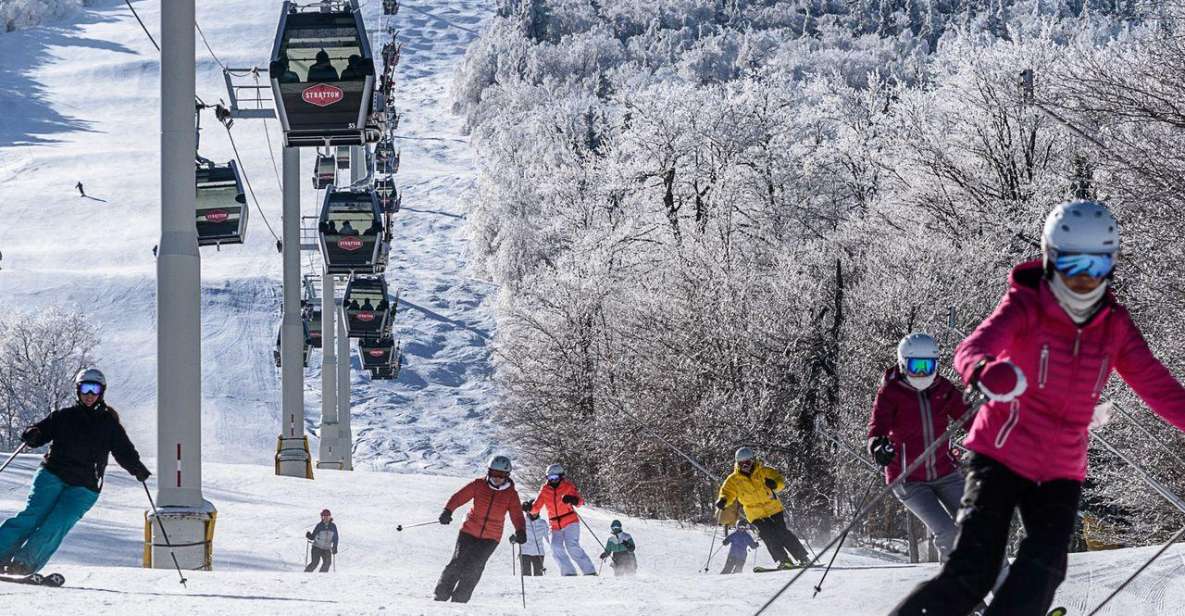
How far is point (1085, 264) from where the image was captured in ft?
16.0

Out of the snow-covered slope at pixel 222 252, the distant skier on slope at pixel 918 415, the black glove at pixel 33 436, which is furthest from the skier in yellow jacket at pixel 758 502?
the snow-covered slope at pixel 222 252

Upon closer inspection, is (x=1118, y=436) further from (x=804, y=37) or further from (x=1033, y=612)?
(x=804, y=37)

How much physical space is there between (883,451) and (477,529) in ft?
13.9

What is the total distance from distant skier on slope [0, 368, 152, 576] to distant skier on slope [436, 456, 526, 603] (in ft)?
8.52

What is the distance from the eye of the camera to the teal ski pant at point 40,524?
969 centimetres

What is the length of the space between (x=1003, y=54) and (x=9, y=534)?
3323 centimetres

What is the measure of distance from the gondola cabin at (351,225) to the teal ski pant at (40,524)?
833 inches

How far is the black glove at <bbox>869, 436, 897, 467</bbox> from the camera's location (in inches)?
326

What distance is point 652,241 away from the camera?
144 ft

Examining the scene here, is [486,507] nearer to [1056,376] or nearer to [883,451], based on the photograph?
[883,451]

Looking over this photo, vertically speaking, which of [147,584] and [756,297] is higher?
[147,584]

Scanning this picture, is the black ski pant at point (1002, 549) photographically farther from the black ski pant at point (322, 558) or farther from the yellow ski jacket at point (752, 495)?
the black ski pant at point (322, 558)

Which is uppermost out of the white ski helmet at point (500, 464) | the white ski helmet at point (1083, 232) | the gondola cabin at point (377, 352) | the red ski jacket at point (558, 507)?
the white ski helmet at point (1083, 232)

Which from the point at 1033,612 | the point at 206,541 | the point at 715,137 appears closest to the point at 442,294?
the point at 715,137
